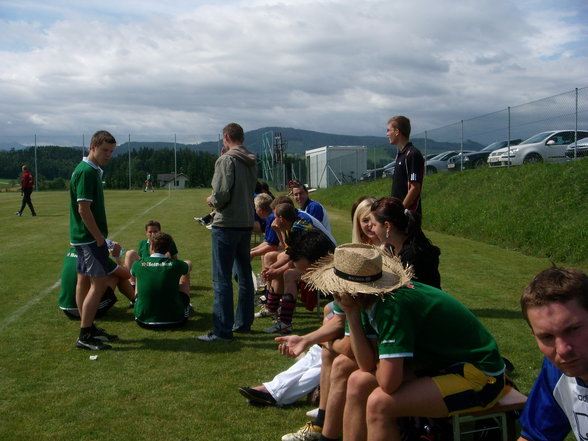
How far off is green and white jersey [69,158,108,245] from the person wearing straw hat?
10.2 ft

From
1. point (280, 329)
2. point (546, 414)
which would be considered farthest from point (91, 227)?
point (546, 414)

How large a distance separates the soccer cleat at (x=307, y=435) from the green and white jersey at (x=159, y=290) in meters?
2.71

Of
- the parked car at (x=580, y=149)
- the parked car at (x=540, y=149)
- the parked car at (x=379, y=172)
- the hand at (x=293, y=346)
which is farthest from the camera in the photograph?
the parked car at (x=379, y=172)

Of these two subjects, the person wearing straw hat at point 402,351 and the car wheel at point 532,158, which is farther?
the car wheel at point 532,158

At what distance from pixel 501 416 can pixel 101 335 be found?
158 inches

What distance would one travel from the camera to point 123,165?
62.8m

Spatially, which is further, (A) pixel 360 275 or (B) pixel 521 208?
(B) pixel 521 208

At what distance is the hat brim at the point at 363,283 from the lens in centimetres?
277

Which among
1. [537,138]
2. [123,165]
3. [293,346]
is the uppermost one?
[123,165]

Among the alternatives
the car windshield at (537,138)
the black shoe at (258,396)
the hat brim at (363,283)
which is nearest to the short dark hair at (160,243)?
the black shoe at (258,396)

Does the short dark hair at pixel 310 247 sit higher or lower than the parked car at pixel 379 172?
lower

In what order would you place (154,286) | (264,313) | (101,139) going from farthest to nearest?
(264,313), (154,286), (101,139)

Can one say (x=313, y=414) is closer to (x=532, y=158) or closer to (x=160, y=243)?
(x=160, y=243)

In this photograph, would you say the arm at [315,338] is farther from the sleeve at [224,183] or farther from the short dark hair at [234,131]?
the short dark hair at [234,131]
